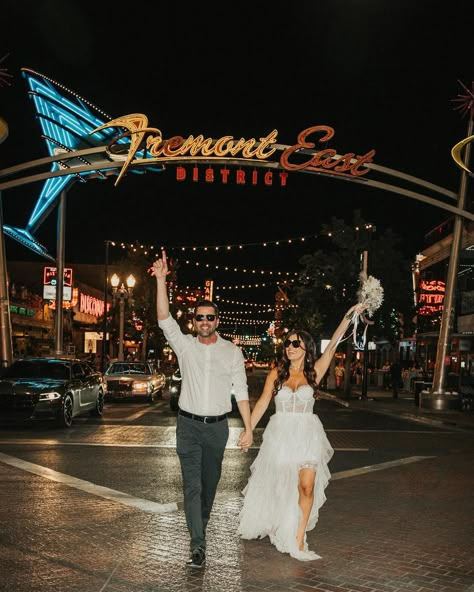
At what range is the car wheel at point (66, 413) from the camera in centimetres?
1694

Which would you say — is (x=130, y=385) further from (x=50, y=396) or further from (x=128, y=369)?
(x=50, y=396)

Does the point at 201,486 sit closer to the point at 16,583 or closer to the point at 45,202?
the point at 16,583

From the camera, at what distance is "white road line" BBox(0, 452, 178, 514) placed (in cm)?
842

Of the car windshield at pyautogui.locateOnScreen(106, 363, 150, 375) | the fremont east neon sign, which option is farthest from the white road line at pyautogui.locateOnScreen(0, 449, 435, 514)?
the car windshield at pyautogui.locateOnScreen(106, 363, 150, 375)

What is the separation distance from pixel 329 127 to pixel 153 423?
9929 mm

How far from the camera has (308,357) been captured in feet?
22.0

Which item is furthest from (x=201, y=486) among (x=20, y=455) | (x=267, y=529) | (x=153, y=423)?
(x=153, y=423)

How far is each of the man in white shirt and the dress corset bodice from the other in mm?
365

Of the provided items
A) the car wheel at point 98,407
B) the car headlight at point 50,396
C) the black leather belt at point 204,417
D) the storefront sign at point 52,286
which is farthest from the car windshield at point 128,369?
the black leather belt at point 204,417

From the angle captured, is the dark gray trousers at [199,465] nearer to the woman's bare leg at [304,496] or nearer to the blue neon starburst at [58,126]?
the woman's bare leg at [304,496]

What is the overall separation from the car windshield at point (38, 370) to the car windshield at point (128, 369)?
8841mm

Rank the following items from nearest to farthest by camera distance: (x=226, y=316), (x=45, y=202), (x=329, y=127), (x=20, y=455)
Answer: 1. (x=20, y=455)
2. (x=329, y=127)
3. (x=45, y=202)
4. (x=226, y=316)

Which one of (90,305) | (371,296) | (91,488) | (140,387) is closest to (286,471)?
(371,296)

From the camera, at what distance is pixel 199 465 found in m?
6.18
